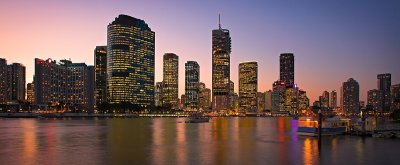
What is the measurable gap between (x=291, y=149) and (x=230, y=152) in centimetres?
1021

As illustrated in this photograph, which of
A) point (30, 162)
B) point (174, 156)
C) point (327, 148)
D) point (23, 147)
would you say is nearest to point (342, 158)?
point (327, 148)

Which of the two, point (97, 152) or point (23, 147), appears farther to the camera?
point (23, 147)

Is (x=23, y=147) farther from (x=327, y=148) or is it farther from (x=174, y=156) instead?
(x=327, y=148)

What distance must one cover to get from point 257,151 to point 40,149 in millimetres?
30905

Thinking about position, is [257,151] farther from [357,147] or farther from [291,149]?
[357,147]

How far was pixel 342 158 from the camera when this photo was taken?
1918 inches

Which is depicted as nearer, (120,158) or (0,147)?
(120,158)

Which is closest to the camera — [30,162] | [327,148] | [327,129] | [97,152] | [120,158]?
[30,162]

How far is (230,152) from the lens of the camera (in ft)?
178

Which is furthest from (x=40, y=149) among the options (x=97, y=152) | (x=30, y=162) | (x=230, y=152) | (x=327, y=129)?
(x=327, y=129)

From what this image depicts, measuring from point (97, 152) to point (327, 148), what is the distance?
3287 cm

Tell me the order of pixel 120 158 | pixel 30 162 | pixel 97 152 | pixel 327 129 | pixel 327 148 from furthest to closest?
pixel 327 129 < pixel 327 148 < pixel 97 152 < pixel 120 158 < pixel 30 162

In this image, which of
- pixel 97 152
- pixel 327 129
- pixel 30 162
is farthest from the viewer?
pixel 327 129

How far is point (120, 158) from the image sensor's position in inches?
1853
